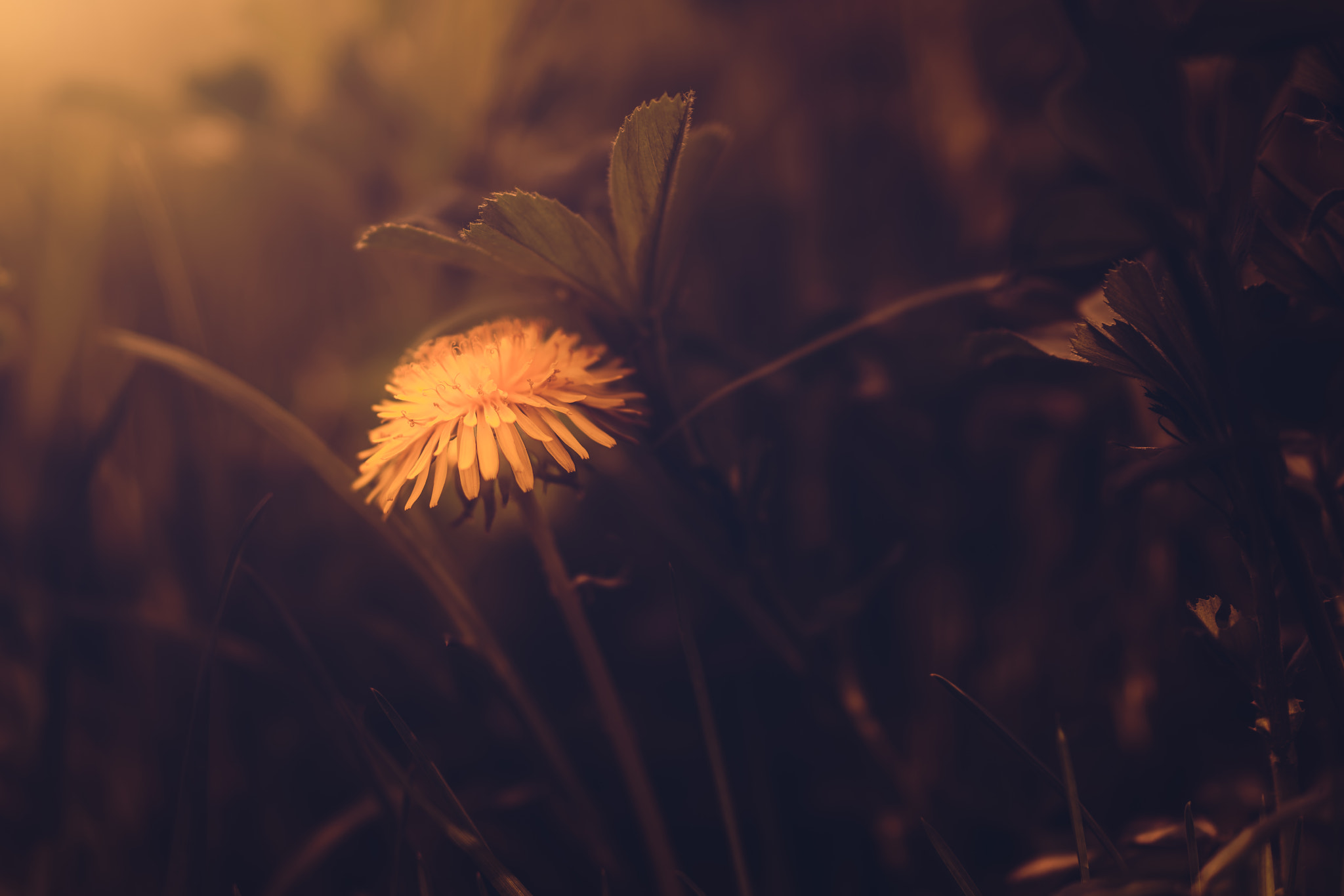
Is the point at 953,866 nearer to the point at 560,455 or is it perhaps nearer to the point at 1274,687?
the point at 1274,687

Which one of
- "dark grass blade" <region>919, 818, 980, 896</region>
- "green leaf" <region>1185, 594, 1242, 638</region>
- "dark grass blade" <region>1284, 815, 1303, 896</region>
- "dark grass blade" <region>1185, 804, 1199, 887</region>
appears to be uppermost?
"green leaf" <region>1185, 594, 1242, 638</region>

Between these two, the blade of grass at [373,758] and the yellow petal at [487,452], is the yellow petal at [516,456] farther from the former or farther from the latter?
the blade of grass at [373,758]

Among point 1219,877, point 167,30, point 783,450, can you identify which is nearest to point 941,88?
point 783,450

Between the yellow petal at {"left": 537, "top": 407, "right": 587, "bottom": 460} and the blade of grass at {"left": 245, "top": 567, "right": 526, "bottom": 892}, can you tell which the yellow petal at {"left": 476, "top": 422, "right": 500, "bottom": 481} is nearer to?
the yellow petal at {"left": 537, "top": 407, "right": 587, "bottom": 460}

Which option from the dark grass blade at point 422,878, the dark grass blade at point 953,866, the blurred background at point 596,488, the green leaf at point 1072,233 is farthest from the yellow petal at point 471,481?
the green leaf at point 1072,233

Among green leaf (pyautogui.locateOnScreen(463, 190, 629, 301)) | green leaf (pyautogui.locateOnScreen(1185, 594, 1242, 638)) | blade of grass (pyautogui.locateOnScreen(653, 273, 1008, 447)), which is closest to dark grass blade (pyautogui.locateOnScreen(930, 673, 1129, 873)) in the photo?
green leaf (pyautogui.locateOnScreen(1185, 594, 1242, 638))
